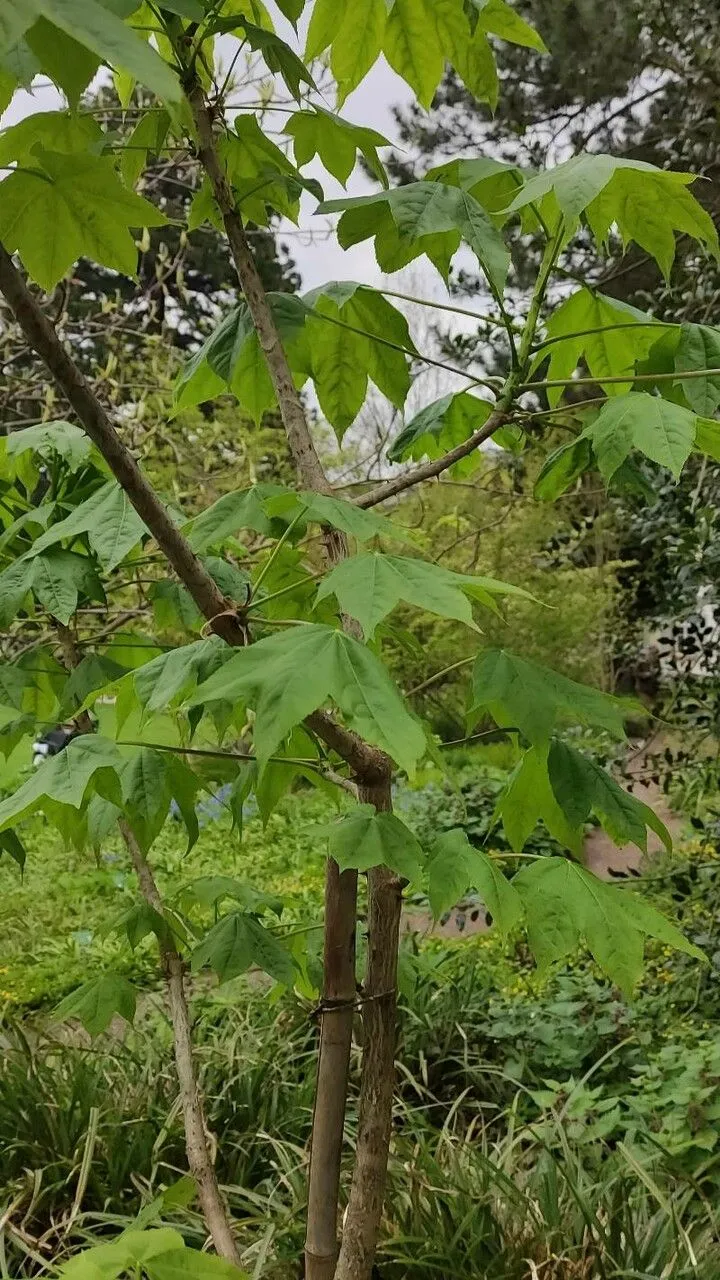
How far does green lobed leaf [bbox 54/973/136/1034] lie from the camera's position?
1319mm

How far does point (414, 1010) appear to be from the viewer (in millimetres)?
2678

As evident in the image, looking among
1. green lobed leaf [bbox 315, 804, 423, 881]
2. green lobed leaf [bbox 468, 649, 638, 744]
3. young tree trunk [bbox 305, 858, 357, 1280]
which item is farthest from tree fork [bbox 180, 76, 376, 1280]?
green lobed leaf [bbox 468, 649, 638, 744]

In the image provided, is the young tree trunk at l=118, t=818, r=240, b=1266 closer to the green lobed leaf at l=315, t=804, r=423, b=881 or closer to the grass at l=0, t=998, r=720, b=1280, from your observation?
the grass at l=0, t=998, r=720, b=1280

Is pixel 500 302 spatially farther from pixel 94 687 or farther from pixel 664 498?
pixel 664 498

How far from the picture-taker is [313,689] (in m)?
0.66

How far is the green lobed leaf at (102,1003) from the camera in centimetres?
132

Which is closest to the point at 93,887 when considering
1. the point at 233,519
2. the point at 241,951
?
the point at 241,951

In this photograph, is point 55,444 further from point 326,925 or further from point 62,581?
point 326,925

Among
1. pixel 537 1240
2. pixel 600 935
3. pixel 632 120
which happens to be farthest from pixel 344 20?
pixel 632 120

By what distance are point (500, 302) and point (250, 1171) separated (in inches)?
78.8

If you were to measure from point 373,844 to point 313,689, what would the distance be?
20 centimetres

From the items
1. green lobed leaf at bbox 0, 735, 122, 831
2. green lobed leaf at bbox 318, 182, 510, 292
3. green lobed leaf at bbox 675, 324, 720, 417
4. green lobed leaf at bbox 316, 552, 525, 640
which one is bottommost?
green lobed leaf at bbox 0, 735, 122, 831

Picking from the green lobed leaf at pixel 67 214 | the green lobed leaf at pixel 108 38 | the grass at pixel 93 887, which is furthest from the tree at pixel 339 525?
the grass at pixel 93 887

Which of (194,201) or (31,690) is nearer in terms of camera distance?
(194,201)
